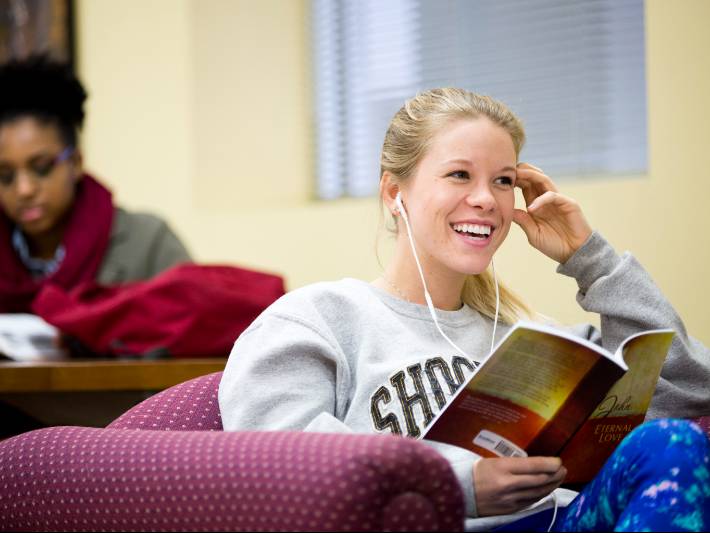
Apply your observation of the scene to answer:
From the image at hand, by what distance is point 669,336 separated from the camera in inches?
53.7

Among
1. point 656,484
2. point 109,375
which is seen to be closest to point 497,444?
point 656,484

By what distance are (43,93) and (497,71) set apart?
4.30 feet

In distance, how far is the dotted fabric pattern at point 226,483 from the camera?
1.03m

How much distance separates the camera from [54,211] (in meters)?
2.86

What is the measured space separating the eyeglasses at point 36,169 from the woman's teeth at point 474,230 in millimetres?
1687

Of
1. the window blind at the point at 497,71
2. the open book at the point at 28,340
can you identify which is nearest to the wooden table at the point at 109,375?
the open book at the point at 28,340

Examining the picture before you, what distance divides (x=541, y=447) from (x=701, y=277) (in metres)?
1.10

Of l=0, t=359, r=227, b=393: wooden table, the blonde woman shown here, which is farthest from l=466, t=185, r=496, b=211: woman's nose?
l=0, t=359, r=227, b=393: wooden table

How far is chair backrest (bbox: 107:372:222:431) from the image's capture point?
1458 mm

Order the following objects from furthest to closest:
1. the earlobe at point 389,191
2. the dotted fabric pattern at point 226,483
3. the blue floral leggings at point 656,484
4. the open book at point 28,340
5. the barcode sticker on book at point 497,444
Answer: the open book at point 28,340 < the earlobe at point 389,191 < the barcode sticker on book at point 497,444 < the blue floral leggings at point 656,484 < the dotted fabric pattern at point 226,483

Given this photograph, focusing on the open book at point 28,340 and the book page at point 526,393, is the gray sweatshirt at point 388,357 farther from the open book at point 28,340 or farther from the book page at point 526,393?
the open book at point 28,340

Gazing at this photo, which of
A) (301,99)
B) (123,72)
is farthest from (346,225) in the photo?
(123,72)

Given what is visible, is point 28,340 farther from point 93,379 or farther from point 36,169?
point 36,169

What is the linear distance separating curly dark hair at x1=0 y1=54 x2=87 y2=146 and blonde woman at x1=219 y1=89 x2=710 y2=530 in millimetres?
1576
